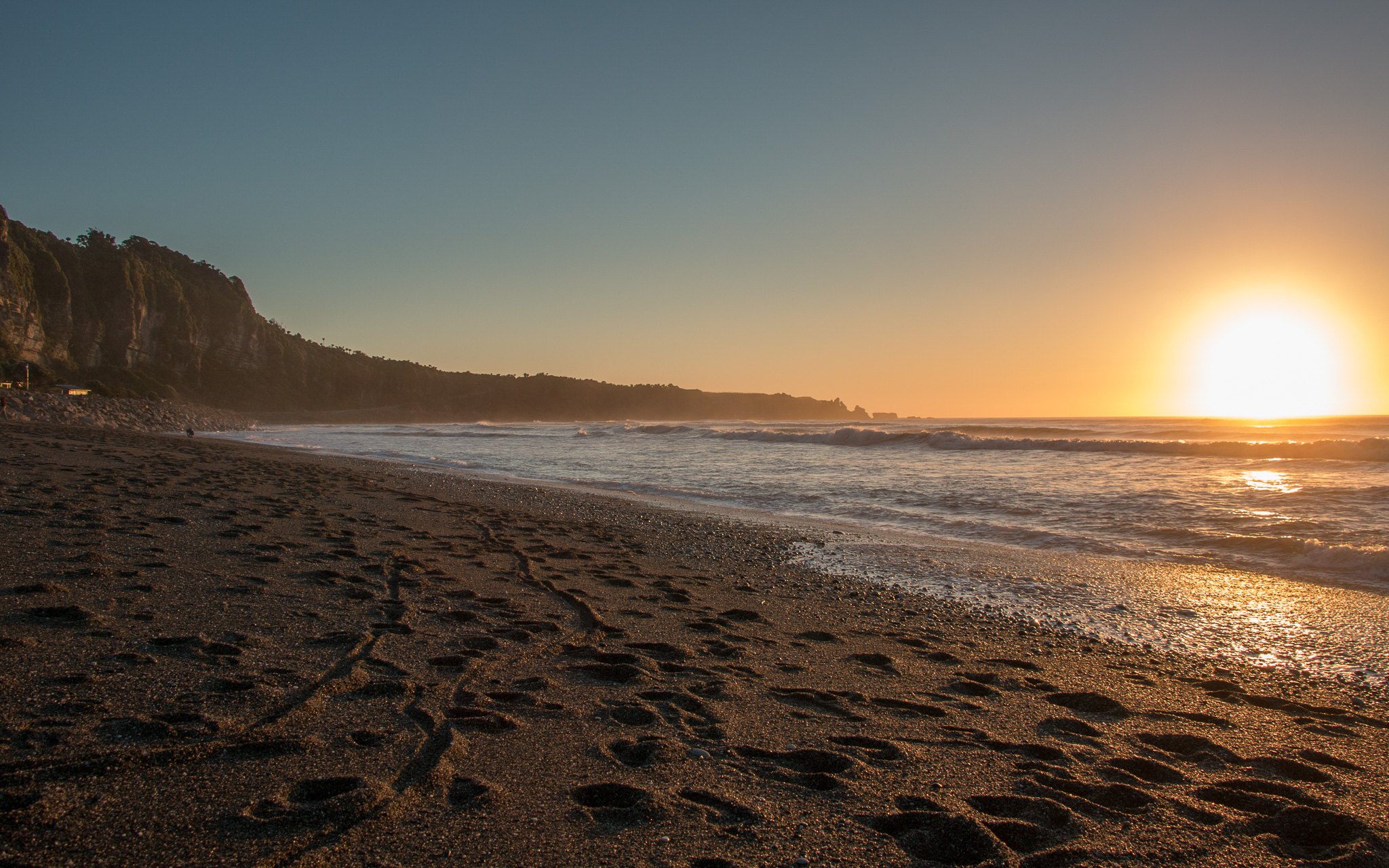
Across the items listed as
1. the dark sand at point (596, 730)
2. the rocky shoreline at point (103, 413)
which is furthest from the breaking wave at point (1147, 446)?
the rocky shoreline at point (103, 413)

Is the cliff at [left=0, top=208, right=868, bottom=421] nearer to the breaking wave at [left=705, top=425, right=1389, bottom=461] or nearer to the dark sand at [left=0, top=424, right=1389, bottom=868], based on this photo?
the breaking wave at [left=705, top=425, right=1389, bottom=461]

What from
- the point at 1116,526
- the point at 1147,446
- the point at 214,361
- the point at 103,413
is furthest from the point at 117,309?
the point at 1116,526

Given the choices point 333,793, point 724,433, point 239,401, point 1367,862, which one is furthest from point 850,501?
point 239,401

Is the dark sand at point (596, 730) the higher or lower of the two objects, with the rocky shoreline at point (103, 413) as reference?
lower

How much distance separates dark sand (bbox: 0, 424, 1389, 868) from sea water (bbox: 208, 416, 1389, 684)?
0.93 meters

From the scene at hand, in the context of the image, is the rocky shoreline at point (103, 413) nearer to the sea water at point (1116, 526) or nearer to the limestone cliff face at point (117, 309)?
the limestone cliff face at point (117, 309)

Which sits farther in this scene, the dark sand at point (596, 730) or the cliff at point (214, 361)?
the cliff at point (214, 361)

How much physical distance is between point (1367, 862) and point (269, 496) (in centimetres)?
946

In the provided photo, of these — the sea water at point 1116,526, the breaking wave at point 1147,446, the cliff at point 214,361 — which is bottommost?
the sea water at point 1116,526

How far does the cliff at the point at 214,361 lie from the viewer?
4969cm

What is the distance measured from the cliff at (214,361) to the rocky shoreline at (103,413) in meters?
12.1

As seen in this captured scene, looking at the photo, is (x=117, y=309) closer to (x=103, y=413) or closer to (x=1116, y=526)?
(x=103, y=413)

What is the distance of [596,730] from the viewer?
101 inches

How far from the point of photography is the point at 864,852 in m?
1.86
